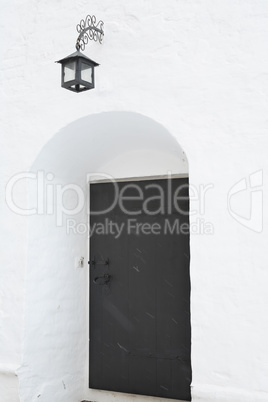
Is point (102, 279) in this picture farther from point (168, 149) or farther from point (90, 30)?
point (90, 30)

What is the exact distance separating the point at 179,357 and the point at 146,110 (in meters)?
2.25

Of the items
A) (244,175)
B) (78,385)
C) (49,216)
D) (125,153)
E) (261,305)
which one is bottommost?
(78,385)

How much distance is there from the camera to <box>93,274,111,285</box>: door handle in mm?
4422

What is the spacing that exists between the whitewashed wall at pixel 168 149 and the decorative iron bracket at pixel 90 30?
0.21ft

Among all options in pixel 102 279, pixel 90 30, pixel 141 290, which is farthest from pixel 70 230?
pixel 90 30

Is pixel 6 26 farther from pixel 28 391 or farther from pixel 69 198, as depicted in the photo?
pixel 28 391

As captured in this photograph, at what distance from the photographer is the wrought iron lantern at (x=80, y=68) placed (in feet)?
10.9

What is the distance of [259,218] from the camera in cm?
312

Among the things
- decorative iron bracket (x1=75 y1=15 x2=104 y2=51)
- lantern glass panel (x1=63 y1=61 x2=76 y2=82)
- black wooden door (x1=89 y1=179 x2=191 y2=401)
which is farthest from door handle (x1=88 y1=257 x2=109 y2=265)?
decorative iron bracket (x1=75 y1=15 x2=104 y2=51)

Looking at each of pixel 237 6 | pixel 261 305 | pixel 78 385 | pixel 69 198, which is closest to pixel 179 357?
pixel 78 385

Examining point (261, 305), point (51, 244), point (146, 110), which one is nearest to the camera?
point (261, 305)

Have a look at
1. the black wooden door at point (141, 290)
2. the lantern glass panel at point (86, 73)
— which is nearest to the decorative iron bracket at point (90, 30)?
the lantern glass panel at point (86, 73)

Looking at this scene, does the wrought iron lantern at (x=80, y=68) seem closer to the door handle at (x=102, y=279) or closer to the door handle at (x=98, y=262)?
the door handle at (x=98, y=262)

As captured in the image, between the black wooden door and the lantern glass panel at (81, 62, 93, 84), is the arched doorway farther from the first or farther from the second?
the lantern glass panel at (81, 62, 93, 84)
